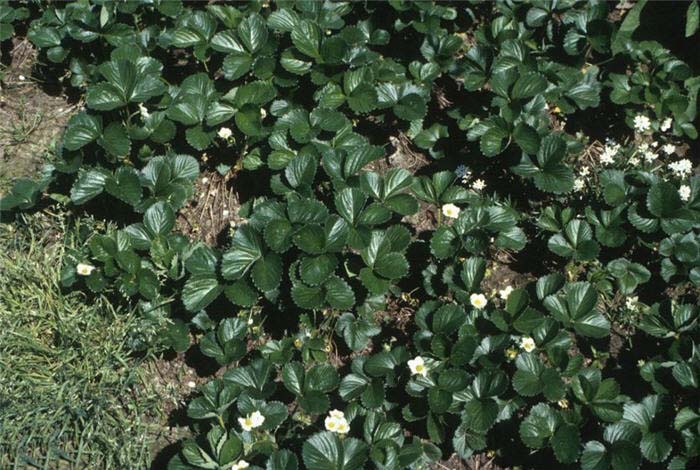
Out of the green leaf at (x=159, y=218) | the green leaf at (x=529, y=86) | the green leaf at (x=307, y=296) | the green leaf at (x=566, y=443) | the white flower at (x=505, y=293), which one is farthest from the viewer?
the green leaf at (x=529, y=86)

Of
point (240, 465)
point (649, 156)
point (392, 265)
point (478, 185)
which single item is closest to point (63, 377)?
point (240, 465)

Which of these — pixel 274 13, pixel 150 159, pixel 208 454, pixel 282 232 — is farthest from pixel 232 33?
pixel 208 454

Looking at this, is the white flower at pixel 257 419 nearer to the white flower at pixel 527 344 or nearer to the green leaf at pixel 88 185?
the white flower at pixel 527 344

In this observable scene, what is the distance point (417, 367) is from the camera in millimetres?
2977

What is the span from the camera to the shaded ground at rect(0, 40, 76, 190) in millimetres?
3848

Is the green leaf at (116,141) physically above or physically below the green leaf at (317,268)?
above

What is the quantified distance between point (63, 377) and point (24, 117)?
4.60 feet

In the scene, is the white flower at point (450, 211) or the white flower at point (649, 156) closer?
the white flower at point (450, 211)

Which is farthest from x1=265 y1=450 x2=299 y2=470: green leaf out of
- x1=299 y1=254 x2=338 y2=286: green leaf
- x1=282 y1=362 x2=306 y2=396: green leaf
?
x1=299 y1=254 x2=338 y2=286: green leaf

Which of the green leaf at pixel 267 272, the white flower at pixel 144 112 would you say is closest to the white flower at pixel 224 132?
the white flower at pixel 144 112

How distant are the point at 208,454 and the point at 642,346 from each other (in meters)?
1.65

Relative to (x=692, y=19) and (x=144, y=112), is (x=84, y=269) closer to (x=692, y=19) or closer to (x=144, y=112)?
(x=144, y=112)

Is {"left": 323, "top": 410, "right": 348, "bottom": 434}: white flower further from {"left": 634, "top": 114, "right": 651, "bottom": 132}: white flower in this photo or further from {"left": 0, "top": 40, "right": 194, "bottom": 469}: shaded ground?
{"left": 634, "top": 114, "right": 651, "bottom": 132}: white flower

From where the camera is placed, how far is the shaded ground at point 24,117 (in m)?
3.85
